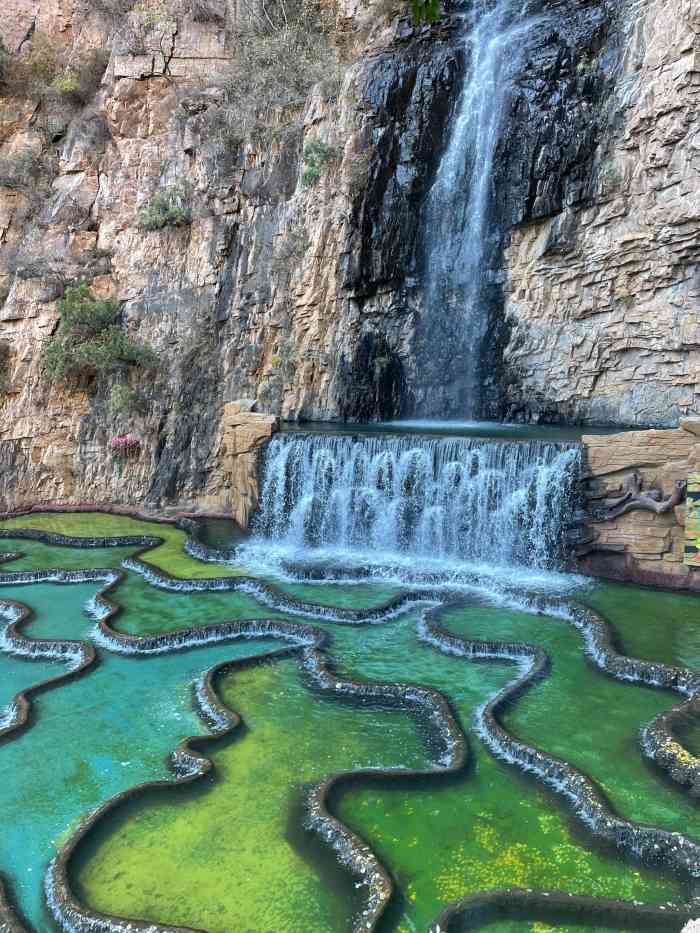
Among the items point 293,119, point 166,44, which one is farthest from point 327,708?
point 166,44

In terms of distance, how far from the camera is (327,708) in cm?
800

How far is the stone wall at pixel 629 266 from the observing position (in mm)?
14695

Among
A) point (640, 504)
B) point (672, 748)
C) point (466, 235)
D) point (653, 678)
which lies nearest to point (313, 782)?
point (672, 748)

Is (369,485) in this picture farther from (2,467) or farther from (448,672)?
(2,467)

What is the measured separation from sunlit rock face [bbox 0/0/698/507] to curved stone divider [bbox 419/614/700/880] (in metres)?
8.61

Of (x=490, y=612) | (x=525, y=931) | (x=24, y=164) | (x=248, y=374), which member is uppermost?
(x=24, y=164)

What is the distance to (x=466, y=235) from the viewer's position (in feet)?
59.9

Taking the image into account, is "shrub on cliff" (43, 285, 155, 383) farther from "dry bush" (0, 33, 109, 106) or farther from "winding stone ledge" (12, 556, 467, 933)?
"dry bush" (0, 33, 109, 106)

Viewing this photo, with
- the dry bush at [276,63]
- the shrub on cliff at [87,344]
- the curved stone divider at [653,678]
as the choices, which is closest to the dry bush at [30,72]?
the dry bush at [276,63]

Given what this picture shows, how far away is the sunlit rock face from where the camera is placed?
15.9 metres

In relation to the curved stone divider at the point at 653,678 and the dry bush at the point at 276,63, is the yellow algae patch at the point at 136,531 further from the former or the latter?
the dry bush at the point at 276,63

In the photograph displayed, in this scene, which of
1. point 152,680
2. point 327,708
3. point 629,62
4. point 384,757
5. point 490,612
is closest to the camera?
point 384,757

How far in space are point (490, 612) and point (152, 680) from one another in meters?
4.95

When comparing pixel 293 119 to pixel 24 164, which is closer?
pixel 293 119
